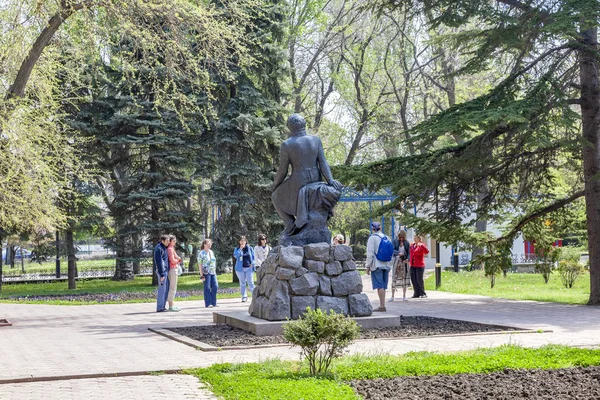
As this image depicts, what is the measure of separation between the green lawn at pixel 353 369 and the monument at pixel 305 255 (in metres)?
3.65

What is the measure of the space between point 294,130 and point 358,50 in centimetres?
2868

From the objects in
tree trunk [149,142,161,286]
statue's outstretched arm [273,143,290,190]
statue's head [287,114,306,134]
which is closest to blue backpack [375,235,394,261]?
statue's outstretched arm [273,143,290,190]

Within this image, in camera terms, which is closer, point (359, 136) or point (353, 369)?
point (353, 369)

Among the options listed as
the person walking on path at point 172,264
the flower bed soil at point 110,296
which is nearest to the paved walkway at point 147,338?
the person walking on path at point 172,264

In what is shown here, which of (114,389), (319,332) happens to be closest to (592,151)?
(319,332)

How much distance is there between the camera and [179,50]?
17125 millimetres

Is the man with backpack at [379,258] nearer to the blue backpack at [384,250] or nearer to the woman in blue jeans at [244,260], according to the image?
the blue backpack at [384,250]

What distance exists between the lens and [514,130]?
18.7 metres

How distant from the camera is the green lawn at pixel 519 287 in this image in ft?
71.2

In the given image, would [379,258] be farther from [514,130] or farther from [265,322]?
[514,130]

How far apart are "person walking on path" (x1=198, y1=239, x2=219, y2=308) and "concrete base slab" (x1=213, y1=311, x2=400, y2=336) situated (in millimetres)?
4666

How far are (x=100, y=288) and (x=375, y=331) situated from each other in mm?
20897

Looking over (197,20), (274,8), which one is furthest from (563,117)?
(274,8)

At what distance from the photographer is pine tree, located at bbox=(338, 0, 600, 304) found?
1788cm
